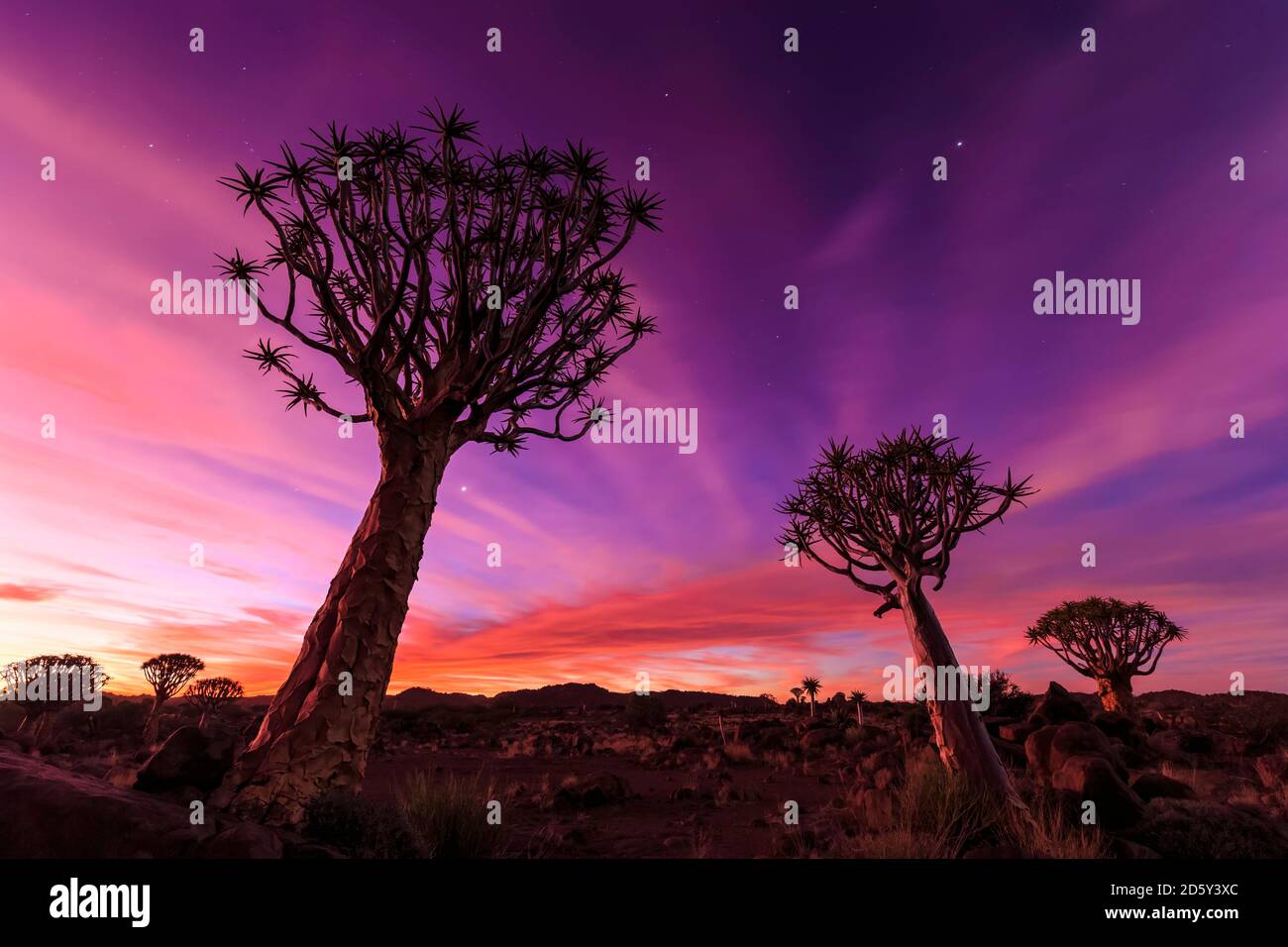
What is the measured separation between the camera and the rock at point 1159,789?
11406mm

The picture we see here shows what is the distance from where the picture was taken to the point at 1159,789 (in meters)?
11.5

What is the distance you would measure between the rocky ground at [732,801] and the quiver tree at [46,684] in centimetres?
525

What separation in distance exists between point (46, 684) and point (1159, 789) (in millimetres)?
38810

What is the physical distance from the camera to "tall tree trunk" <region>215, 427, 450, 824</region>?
633cm

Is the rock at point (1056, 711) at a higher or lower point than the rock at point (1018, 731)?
higher

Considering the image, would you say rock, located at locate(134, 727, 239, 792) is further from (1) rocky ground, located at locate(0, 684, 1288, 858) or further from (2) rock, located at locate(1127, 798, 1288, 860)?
(2) rock, located at locate(1127, 798, 1288, 860)

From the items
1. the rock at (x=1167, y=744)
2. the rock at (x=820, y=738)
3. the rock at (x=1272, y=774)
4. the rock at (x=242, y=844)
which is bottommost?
the rock at (x=820, y=738)

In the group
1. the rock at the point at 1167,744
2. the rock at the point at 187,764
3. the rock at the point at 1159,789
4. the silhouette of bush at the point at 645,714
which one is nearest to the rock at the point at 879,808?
the rock at the point at 1159,789

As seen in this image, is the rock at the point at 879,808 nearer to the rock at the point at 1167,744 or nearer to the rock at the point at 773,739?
the rock at the point at 773,739

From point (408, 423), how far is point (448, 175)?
11.9ft

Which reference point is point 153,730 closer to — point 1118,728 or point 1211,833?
point 1211,833

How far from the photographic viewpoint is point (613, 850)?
8.81 m
